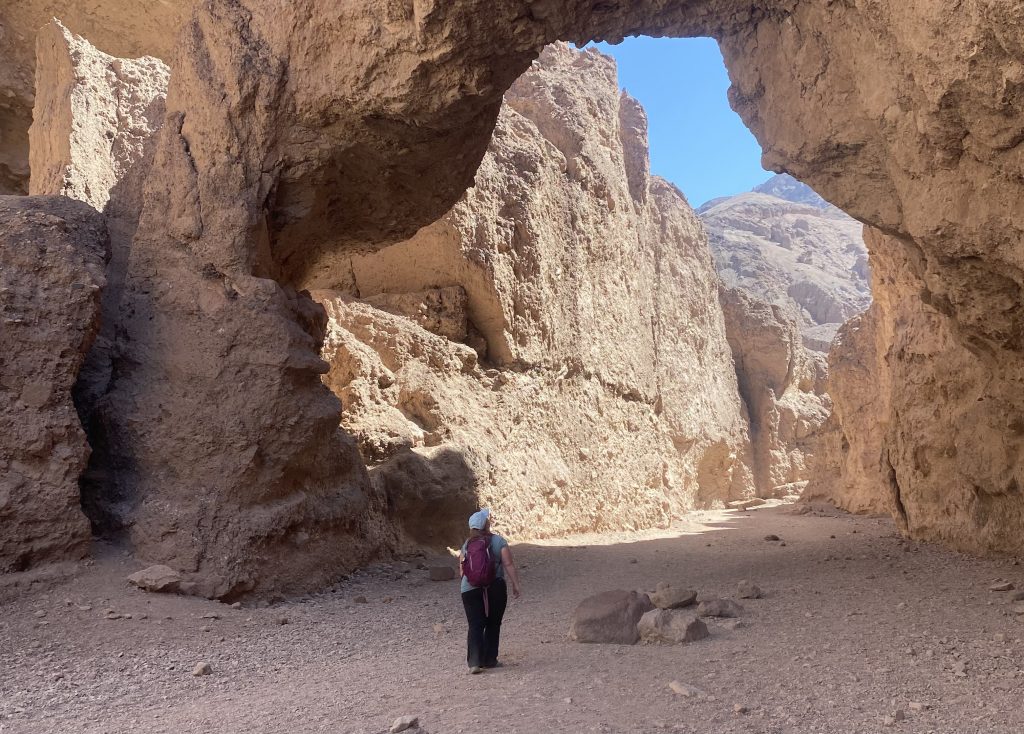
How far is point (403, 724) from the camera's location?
9.28ft

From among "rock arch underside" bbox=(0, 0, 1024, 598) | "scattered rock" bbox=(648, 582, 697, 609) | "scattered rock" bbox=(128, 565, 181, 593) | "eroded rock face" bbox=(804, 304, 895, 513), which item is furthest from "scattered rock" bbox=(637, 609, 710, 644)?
"eroded rock face" bbox=(804, 304, 895, 513)

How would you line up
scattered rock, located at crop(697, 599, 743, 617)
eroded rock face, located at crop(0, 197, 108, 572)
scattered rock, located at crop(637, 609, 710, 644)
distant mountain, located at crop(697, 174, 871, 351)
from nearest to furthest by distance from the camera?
1. scattered rock, located at crop(637, 609, 710, 644)
2. scattered rock, located at crop(697, 599, 743, 617)
3. eroded rock face, located at crop(0, 197, 108, 572)
4. distant mountain, located at crop(697, 174, 871, 351)

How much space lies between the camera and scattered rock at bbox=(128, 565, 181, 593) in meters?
4.93

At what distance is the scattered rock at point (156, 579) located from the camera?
4.93 meters

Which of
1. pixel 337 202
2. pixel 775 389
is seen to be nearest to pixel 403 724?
pixel 337 202

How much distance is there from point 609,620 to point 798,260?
4906cm

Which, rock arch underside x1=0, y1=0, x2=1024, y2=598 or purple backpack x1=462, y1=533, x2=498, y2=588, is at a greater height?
rock arch underside x1=0, y1=0, x2=1024, y2=598

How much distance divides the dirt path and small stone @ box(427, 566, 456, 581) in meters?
0.44

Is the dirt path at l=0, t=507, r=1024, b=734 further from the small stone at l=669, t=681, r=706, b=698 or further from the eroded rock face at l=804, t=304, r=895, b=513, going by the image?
the eroded rock face at l=804, t=304, r=895, b=513

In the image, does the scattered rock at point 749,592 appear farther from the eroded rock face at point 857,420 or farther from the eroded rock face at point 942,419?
the eroded rock face at point 857,420

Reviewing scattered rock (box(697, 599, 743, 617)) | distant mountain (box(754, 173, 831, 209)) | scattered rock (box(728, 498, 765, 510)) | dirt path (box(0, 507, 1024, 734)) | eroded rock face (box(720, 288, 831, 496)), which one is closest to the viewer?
dirt path (box(0, 507, 1024, 734))

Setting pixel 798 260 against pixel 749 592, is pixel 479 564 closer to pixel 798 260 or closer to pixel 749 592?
pixel 749 592

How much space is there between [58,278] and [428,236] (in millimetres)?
5791

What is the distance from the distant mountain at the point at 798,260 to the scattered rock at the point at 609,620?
2398 centimetres
